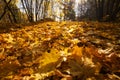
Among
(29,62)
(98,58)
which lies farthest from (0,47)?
(98,58)

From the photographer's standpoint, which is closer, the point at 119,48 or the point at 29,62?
the point at 29,62

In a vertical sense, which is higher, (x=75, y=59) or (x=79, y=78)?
(x=75, y=59)

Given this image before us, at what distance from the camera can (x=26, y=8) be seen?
16.7m

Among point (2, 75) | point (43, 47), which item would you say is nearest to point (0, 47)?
point (43, 47)

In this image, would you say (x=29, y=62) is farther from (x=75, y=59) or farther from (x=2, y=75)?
(x=75, y=59)

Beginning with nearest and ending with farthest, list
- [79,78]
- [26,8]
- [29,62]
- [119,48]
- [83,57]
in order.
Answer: [79,78], [83,57], [29,62], [119,48], [26,8]

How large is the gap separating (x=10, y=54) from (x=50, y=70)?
4.87ft

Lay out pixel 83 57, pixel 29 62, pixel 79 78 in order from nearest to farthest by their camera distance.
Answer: pixel 79 78 < pixel 83 57 < pixel 29 62

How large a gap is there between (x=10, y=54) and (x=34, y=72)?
130 cm

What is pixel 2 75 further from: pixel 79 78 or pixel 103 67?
pixel 103 67

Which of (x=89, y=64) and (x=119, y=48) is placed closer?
(x=89, y=64)

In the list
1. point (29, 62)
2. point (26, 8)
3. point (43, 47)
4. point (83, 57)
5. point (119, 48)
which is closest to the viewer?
point (83, 57)

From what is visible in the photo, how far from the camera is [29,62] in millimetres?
3189

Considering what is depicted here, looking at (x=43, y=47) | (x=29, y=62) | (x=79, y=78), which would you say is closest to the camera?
(x=79, y=78)
